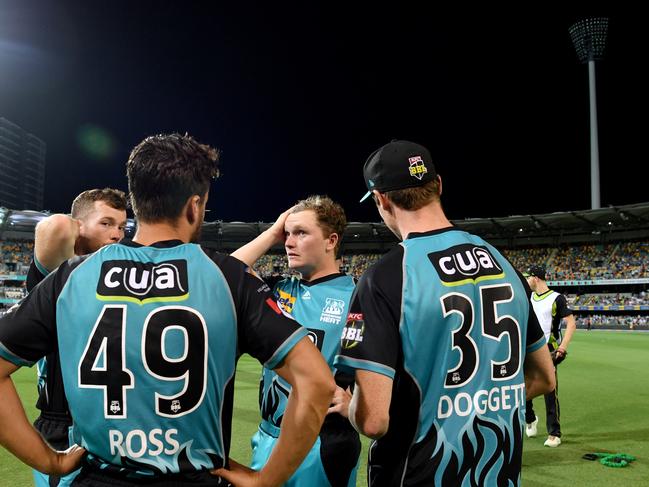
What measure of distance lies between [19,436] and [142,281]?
0.70m

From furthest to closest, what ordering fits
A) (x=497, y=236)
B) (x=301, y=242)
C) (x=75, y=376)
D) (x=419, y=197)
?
(x=497, y=236), (x=301, y=242), (x=419, y=197), (x=75, y=376)

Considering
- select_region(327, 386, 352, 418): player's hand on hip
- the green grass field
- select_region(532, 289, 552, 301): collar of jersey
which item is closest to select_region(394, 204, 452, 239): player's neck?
select_region(327, 386, 352, 418): player's hand on hip

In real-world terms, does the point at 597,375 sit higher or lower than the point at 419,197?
lower

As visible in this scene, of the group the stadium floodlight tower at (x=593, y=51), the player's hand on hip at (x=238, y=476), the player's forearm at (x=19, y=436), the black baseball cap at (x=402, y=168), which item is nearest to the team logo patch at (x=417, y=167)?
the black baseball cap at (x=402, y=168)

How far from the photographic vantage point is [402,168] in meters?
2.24

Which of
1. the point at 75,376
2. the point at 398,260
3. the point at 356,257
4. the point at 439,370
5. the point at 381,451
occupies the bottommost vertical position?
the point at 356,257

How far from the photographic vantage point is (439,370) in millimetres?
2031

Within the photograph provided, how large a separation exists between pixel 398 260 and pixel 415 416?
63 cm

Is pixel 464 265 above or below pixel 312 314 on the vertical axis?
above

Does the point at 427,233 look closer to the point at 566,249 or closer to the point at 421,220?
the point at 421,220

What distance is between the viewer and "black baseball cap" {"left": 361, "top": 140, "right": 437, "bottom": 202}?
224 cm

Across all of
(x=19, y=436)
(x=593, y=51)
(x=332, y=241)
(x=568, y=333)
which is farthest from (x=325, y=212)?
(x=593, y=51)

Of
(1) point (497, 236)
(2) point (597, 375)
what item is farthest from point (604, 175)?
(2) point (597, 375)

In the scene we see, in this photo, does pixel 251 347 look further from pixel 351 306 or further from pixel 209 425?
pixel 351 306
